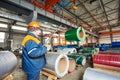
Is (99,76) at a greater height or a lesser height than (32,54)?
lesser

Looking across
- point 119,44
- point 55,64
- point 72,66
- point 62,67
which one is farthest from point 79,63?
point 119,44

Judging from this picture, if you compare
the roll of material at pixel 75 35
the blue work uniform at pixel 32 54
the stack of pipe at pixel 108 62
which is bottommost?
the stack of pipe at pixel 108 62

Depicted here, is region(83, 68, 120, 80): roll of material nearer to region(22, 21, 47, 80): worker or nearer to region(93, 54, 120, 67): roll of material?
region(22, 21, 47, 80): worker

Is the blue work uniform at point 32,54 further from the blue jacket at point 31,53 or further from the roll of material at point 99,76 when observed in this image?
the roll of material at point 99,76

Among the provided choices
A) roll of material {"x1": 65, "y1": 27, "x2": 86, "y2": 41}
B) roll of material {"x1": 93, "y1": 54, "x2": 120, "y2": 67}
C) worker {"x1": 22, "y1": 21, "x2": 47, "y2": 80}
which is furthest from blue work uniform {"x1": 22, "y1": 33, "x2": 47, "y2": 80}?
roll of material {"x1": 93, "y1": 54, "x2": 120, "y2": 67}

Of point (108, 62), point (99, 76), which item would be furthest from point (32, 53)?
point (108, 62)

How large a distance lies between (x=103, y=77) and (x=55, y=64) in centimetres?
145

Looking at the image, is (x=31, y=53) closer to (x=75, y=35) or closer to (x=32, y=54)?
(x=32, y=54)

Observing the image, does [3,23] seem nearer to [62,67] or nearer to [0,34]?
[0,34]

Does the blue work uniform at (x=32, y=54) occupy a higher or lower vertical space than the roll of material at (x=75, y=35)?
lower

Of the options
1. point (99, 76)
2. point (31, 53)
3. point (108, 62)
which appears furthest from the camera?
point (108, 62)

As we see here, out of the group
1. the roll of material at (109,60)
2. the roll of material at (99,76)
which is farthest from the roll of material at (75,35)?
the roll of material at (99,76)

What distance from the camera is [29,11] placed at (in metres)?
3.72

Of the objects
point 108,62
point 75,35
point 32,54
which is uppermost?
point 75,35
